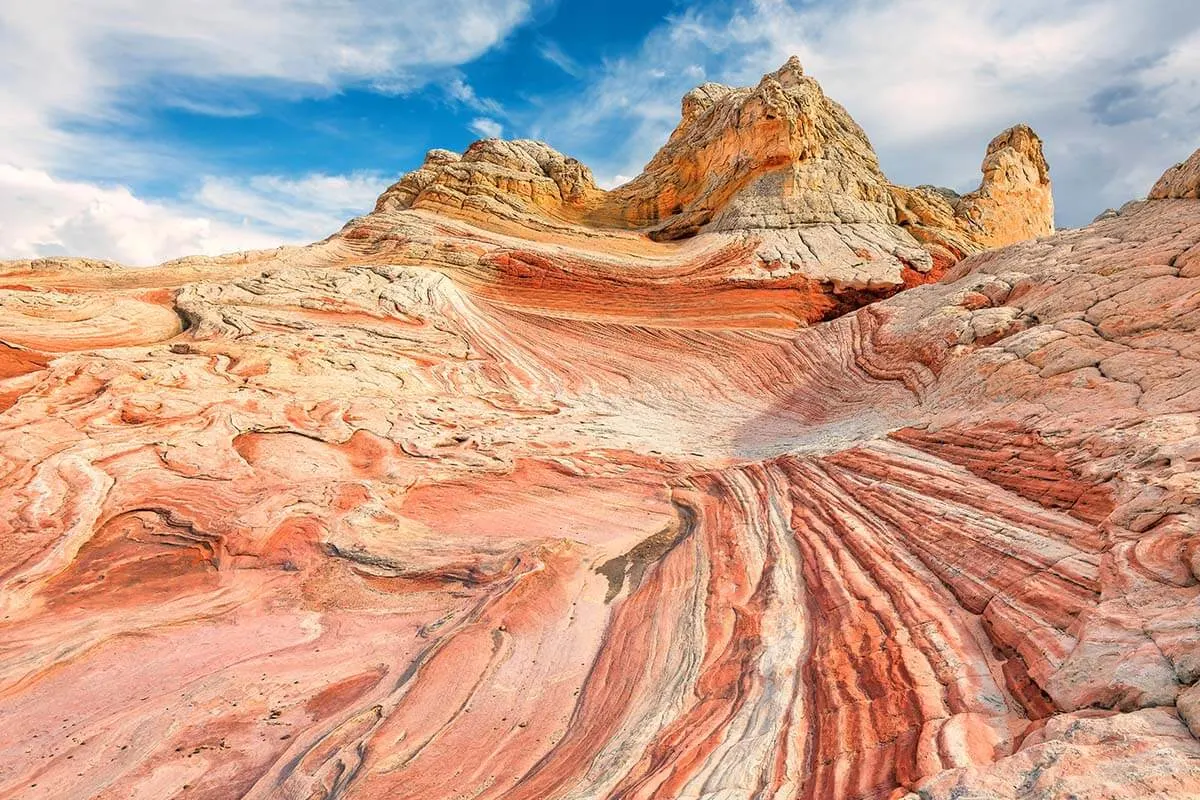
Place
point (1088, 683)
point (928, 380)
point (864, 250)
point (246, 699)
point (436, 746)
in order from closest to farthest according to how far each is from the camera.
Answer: point (1088, 683) < point (436, 746) < point (246, 699) < point (928, 380) < point (864, 250)

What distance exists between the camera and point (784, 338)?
61.7 feet

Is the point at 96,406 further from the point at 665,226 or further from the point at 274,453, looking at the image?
the point at 665,226

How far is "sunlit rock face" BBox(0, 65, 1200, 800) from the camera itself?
14.1 ft

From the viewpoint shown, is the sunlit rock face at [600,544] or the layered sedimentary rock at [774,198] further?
the layered sedimentary rock at [774,198]

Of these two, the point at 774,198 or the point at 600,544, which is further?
the point at 774,198

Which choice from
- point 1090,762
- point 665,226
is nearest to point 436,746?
point 1090,762

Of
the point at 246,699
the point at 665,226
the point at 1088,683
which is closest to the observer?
the point at 1088,683

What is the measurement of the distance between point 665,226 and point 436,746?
26.0 metres

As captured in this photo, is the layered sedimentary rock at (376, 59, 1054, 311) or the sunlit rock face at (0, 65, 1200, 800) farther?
the layered sedimentary rock at (376, 59, 1054, 311)

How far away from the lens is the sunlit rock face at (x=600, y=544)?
4.29 meters

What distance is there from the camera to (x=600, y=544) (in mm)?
9016

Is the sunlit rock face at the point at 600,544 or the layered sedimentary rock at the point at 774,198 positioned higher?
the layered sedimentary rock at the point at 774,198

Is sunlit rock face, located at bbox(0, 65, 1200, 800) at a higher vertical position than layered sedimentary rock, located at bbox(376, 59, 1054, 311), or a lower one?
lower

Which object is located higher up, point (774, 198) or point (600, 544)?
point (774, 198)
